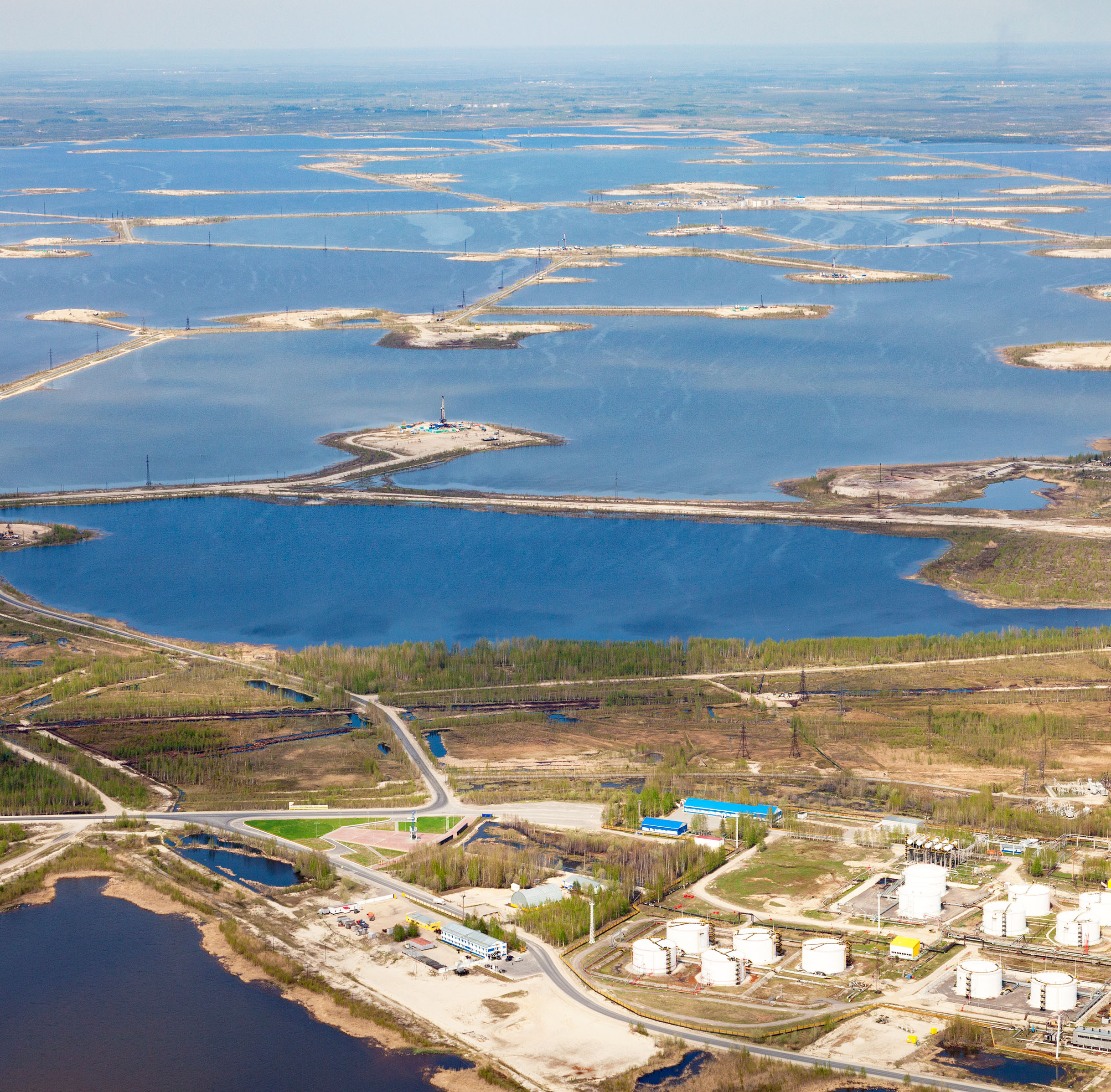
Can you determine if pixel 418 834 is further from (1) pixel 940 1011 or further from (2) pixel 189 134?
(2) pixel 189 134

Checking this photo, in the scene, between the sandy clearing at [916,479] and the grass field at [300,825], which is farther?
the sandy clearing at [916,479]

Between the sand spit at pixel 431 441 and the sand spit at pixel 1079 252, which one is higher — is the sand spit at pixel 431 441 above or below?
below

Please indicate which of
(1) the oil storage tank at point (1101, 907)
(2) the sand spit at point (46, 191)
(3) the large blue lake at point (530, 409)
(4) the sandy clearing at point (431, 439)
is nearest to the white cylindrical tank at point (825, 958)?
(1) the oil storage tank at point (1101, 907)

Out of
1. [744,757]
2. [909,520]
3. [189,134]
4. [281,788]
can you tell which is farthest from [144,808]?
[189,134]

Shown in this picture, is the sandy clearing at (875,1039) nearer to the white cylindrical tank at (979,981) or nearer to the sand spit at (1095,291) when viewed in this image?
the white cylindrical tank at (979,981)

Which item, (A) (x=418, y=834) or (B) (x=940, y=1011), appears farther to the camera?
(A) (x=418, y=834)

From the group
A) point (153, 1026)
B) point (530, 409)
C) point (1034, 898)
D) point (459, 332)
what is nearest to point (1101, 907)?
point (1034, 898)

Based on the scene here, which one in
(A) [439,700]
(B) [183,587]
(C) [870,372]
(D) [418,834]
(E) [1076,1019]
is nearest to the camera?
(E) [1076,1019]
